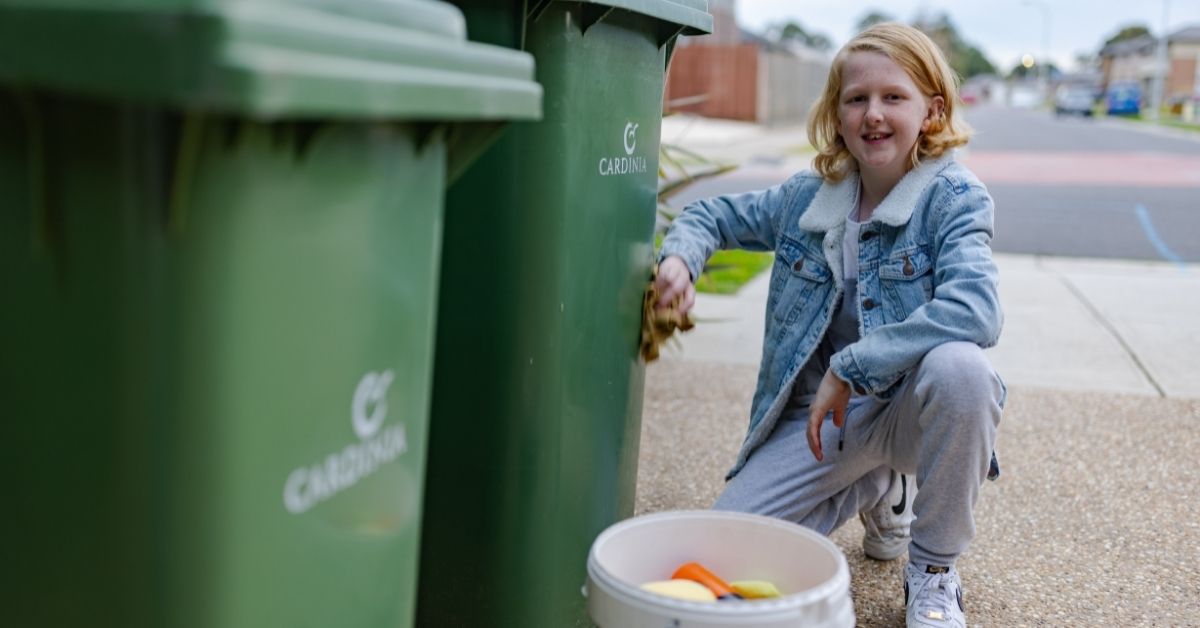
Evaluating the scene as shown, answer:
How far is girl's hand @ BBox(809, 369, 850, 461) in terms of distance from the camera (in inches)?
95.6

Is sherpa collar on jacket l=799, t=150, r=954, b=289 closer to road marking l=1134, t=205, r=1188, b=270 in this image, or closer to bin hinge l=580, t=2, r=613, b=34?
bin hinge l=580, t=2, r=613, b=34

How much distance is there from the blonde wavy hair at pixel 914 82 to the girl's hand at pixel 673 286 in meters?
0.49

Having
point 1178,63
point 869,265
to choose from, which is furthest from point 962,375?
point 1178,63

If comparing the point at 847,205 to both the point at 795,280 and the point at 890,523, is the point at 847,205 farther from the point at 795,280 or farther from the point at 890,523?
the point at 890,523

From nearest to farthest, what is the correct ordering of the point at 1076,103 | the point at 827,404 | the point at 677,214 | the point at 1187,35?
the point at 827,404
the point at 677,214
the point at 1076,103
the point at 1187,35

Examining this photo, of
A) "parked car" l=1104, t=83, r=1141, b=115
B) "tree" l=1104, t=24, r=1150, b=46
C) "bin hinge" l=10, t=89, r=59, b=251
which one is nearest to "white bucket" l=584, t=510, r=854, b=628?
"bin hinge" l=10, t=89, r=59, b=251

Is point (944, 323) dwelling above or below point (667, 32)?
below

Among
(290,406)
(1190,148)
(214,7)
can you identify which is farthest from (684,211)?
(1190,148)

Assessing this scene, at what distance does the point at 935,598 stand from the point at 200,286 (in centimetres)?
185

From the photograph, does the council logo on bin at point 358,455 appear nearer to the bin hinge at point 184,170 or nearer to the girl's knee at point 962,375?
the bin hinge at point 184,170

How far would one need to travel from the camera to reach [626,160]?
232 centimetres

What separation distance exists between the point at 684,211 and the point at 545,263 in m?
0.77

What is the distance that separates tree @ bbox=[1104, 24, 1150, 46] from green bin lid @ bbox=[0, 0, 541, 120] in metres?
114

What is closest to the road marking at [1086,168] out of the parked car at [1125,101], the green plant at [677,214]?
the green plant at [677,214]
